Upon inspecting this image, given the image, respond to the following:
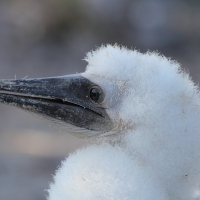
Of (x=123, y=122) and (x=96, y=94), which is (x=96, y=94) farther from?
(x=123, y=122)

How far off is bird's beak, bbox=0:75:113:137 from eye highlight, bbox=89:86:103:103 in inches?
0.8

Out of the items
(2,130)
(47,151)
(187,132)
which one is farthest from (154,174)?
(2,130)

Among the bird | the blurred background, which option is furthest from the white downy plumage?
Answer: the blurred background

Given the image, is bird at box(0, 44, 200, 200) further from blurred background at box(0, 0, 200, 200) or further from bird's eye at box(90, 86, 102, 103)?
blurred background at box(0, 0, 200, 200)

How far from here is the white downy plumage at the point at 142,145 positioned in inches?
99.5

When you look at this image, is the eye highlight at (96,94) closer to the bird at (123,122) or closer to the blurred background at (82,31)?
the bird at (123,122)

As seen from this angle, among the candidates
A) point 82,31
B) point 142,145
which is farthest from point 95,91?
point 82,31

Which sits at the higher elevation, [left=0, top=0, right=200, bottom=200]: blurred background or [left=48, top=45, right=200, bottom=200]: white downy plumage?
[left=0, top=0, right=200, bottom=200]: blurred background

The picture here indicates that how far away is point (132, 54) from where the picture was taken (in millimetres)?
2816

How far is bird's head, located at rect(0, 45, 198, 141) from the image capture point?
8.98 feet

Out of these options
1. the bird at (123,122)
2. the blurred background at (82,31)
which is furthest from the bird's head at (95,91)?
the blurred background at (82,31)

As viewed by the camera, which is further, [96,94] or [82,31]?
[82,31]

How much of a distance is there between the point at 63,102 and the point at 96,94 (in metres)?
0.18

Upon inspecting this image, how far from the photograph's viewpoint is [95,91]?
9.23 ft
